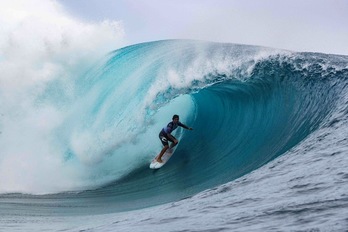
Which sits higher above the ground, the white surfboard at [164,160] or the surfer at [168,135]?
the surfer at [168,135]

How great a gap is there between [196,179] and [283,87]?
10.1ft

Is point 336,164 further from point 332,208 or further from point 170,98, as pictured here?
point 170,98

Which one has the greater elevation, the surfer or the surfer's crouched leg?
the surfer

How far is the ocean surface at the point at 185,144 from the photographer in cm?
442

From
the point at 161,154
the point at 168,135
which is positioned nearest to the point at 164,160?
the point at 161,154

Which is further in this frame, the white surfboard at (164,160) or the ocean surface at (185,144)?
the white surfboard at (164,160)

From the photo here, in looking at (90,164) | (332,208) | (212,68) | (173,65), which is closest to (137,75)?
(173,65)

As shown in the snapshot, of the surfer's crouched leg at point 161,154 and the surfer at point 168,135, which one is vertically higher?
the surfer at point 168,135

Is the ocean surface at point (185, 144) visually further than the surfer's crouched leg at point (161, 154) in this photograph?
No

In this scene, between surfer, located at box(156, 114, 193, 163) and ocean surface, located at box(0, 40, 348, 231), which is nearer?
ocean surface, located at box(0, 40, 348, 231)

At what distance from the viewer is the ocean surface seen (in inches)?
174

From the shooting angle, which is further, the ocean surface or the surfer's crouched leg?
the surfer's crouched leg

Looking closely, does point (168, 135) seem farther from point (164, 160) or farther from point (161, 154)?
point (164, 160)

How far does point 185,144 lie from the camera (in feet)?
36.7
